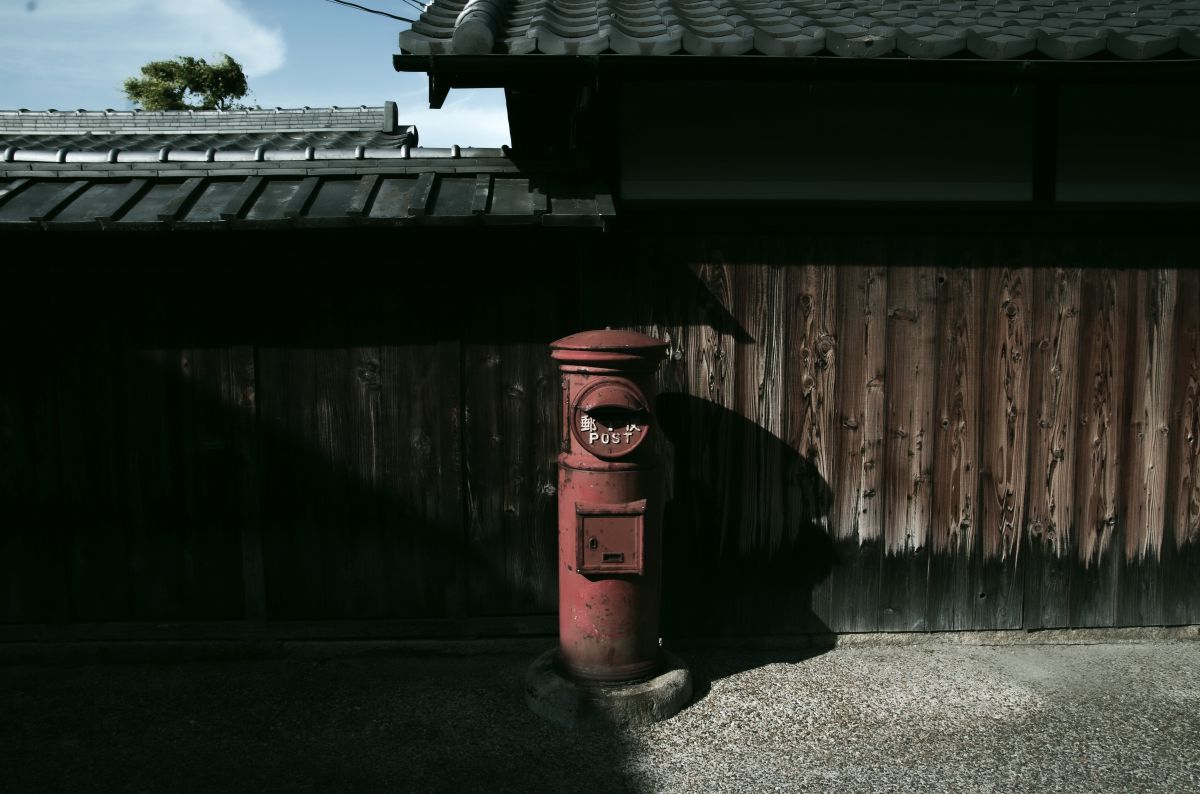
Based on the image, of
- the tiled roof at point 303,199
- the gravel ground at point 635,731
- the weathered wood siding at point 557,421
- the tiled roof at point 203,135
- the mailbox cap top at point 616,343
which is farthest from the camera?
the tiled roof at point 203,135

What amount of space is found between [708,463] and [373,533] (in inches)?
76.7

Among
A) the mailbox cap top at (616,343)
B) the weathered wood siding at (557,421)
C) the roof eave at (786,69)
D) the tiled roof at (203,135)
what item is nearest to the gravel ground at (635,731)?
the weathered wood siding at (557,421)

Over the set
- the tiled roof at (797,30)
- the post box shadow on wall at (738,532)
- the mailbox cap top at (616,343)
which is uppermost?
the tiled roof at (797,30)

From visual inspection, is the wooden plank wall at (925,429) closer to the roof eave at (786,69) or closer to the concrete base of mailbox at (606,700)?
the concrete base of mailbox at (606,700)

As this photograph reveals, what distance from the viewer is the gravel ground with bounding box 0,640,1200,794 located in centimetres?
355

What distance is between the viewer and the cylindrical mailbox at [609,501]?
13.1 ft

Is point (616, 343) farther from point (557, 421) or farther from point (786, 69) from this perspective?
point (786, 69)

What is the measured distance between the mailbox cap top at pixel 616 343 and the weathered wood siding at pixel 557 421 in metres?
0.63

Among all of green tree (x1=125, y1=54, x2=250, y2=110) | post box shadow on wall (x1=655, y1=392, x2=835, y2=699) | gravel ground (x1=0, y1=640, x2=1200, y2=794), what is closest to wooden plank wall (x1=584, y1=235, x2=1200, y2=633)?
post box shadow on wall (x1=655, y1=392, x2=835, y2=699)

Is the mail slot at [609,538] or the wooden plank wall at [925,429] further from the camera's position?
the wooden plank wall at [925,429]

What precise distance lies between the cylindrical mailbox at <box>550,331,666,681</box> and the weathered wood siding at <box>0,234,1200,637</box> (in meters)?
0.70

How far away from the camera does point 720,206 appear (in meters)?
4.63

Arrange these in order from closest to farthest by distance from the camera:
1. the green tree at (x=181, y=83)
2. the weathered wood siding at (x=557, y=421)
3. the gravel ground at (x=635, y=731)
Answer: the gravel ground at (x=635, y=731) → the weathered wood siding at (x=557, y=421) → the green tree at (x=181, y=83)

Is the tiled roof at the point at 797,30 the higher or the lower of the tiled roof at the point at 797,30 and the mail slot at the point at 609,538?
the higher
